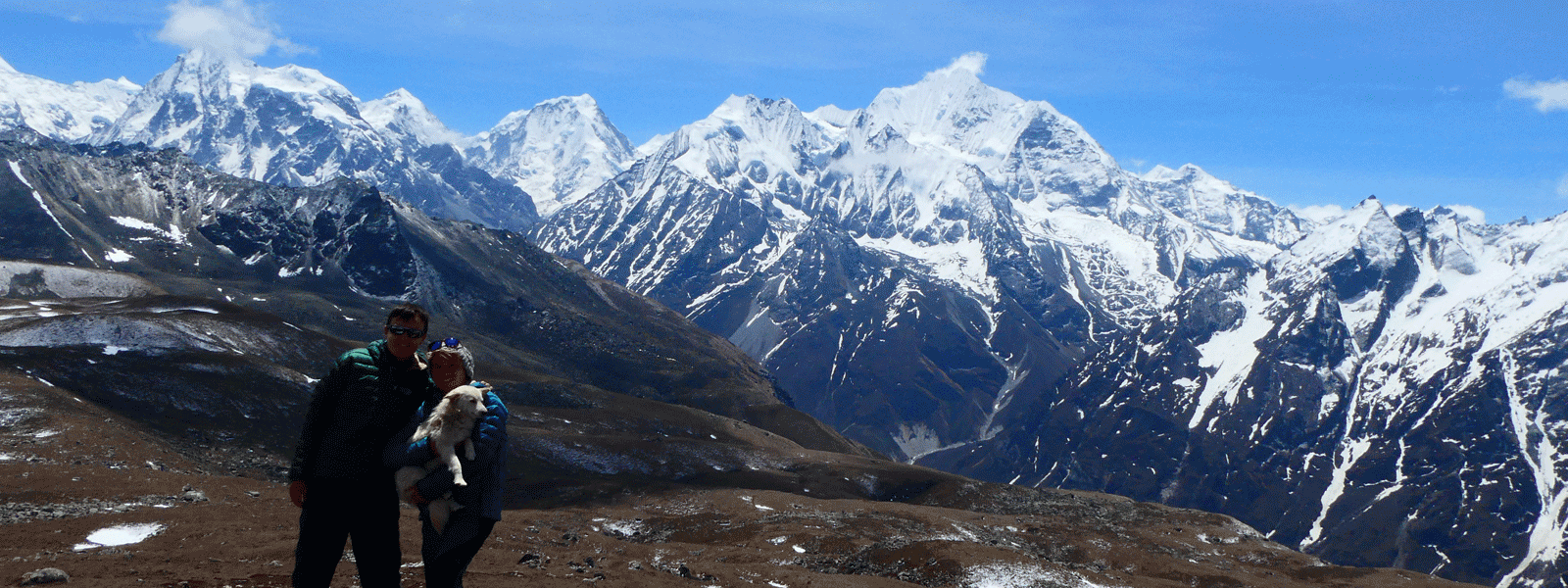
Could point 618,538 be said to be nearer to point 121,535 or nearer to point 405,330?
point 121,535

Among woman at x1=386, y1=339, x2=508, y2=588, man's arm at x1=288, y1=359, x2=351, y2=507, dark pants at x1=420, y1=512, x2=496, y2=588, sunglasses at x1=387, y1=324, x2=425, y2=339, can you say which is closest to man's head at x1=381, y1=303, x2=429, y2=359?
sunglasses at x1=387, y1=324, x2=425, y2=339

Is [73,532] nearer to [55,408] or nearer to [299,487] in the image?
[299,487]

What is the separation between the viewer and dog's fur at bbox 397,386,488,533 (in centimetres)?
1464

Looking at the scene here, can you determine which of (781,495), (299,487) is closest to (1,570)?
(299,487)

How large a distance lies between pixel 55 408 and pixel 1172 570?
120561 mm

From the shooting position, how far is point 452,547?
50.7 ft

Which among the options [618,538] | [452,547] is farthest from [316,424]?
[618,538]

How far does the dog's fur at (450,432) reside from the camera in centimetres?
1464

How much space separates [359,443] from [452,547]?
2.10m

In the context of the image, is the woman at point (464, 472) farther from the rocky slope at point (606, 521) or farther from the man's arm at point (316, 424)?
the rocky slope at point (606, 521)

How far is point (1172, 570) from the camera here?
3590 inches

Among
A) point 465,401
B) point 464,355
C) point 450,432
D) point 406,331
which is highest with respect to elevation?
point 406,331

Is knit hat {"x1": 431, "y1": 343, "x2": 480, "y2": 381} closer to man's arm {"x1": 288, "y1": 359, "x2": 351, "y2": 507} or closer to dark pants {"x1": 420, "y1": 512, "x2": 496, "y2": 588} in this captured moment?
man's arm {"x1": 288, "y1": 359, "x2": 351, "y2": 507}

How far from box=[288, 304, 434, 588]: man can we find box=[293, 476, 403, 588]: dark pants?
1 centimetres
